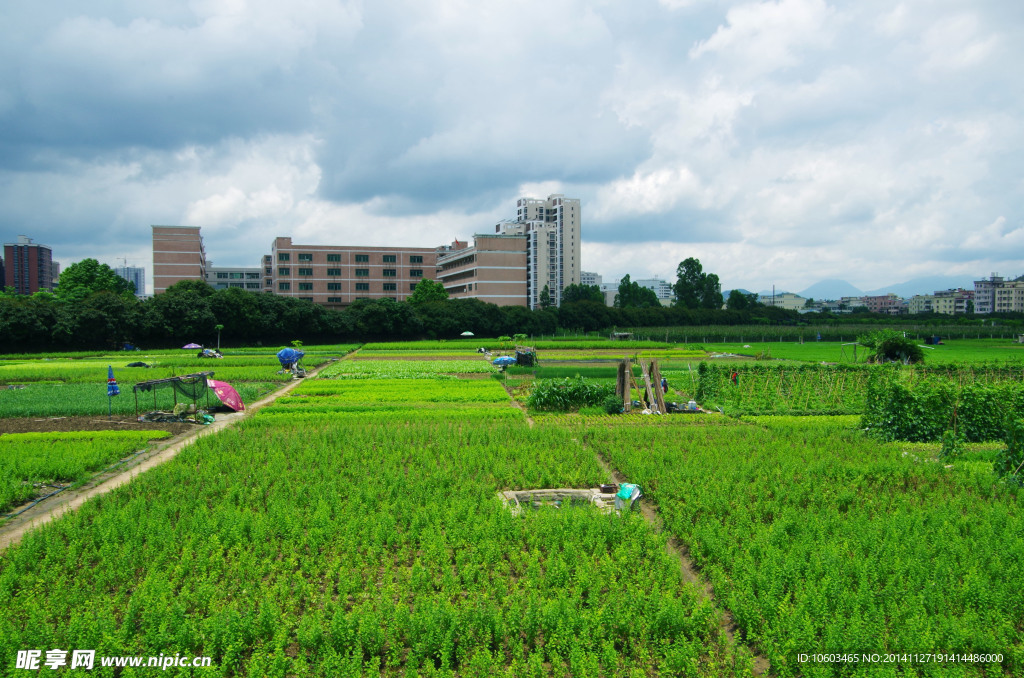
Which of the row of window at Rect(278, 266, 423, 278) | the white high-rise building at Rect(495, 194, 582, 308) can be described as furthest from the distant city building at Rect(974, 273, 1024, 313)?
the row of window at Rect(278, 266, 423, 278)

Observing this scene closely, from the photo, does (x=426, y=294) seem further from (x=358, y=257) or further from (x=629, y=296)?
(x=629, y=296)

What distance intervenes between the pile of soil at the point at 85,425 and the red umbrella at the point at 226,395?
216 cm

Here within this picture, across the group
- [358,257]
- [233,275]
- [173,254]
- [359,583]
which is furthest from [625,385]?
[233,275]

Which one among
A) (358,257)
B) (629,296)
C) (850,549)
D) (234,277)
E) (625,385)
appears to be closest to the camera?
(850,549)

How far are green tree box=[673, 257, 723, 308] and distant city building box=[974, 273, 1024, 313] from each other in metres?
116

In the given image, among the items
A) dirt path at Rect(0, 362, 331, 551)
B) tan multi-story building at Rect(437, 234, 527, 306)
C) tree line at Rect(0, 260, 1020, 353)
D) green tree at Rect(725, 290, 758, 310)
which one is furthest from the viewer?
green tree at Rect(725, 290, 758, 310)

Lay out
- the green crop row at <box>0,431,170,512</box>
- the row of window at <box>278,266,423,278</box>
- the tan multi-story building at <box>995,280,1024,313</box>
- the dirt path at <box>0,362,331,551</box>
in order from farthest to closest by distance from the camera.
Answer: the tan multi-story building at <box>995,280,1024,313</box>
the row of window at <box>278,266,423,278</box>
the green crop row at <box>0,431,170,512</box>
the dirt path at <box>0,362,331,551</box>

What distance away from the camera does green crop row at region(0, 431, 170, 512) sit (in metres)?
12.9

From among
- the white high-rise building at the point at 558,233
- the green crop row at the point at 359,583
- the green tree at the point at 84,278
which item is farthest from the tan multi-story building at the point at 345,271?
the green crop row at the point at 359,583

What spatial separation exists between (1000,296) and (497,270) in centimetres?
17428

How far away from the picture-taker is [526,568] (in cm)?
891

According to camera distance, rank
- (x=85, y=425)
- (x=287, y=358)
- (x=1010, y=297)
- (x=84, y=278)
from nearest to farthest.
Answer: (x=85, y=425), (x=287, y=358), (x=84, y=278), (x=1010, y=297)

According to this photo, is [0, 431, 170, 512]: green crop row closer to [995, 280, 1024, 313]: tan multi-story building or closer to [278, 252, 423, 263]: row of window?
[278, 252, 423, 263]: row of window

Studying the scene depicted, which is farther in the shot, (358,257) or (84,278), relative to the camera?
(358,257)
